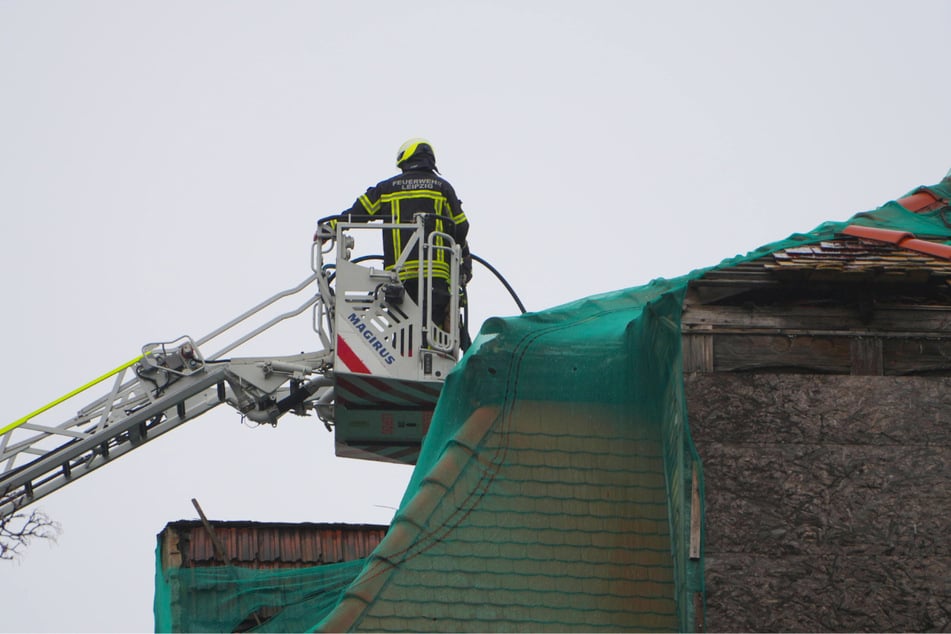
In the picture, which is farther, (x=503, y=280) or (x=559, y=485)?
(x=503, y=280)

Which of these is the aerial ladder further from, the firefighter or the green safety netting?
the green safety netting

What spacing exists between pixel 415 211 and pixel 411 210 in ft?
0.12

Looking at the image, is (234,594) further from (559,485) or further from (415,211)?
(415,211)

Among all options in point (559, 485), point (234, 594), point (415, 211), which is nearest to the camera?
point (559, 485)

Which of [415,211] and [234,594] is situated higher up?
[415,211]

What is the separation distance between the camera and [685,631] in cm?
877

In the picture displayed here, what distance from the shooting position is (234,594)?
12.5m

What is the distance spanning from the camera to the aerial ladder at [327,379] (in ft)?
52.6

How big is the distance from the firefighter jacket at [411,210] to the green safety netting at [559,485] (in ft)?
19.5

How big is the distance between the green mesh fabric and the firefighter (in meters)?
4.16

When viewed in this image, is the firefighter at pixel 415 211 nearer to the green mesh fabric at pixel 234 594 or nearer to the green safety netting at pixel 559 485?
the green mesh fabric at pixel 234 594

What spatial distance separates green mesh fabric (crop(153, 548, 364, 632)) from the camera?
1191cm

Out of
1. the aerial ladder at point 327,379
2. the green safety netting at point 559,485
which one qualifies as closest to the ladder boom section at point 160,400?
the aerial ladder at point 327,379

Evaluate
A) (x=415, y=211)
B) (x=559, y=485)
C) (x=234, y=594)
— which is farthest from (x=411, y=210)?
(x=559, y=485)
